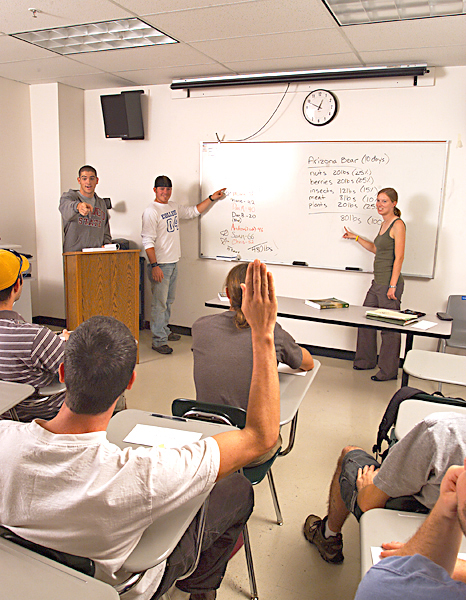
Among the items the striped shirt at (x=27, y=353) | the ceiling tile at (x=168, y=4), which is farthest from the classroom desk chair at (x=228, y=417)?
the ceiling tile at (x=168, y=4)

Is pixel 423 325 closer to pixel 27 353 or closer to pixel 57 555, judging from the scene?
pixel 27 353

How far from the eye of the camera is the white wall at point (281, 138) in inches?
167

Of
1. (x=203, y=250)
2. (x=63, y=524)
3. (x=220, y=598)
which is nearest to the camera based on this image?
(x=63, y=524)

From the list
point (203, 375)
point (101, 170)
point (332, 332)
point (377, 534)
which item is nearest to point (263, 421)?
point (377, 534)

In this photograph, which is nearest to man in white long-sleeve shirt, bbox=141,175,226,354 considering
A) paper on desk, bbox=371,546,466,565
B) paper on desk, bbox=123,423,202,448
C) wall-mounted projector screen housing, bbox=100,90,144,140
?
wall-mounted projector screen housing, bbox=100,90,144,140

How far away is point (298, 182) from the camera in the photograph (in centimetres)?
482

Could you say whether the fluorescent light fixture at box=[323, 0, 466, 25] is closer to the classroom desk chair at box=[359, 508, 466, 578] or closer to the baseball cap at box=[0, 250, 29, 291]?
the baseball cap at box=[0, 250, 29, 291]

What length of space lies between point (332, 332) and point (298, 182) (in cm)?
156

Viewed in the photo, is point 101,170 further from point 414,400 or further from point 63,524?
point 63,524

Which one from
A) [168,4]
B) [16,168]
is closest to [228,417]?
[168,4]

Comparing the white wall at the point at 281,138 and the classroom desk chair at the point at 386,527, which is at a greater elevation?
the white wall at the point at 281,138

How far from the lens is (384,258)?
4344 millimetres

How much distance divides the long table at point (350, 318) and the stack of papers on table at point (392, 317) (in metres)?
0.04

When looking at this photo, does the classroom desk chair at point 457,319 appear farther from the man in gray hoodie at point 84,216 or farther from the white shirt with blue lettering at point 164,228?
the man in gray hoodie at point 84,216
